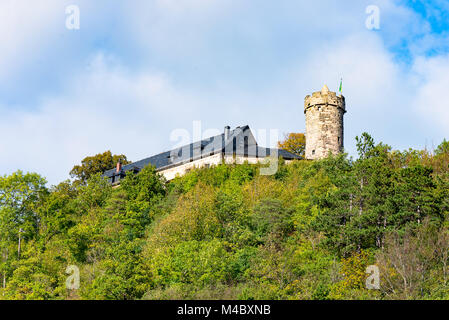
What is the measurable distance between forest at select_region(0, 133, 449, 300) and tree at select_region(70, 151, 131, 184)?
2645 cm

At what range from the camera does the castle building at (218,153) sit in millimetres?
58219

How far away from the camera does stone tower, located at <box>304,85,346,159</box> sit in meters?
52.7

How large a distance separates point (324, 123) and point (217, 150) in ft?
36.3

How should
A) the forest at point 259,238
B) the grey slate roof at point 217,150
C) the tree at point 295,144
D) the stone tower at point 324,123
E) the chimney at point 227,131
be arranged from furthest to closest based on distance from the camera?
the tree at point 295,144, the chimney at point 227,131, the grey slate roof at point 217,150, the stone tower at point 324,123, the forest at point 259,238

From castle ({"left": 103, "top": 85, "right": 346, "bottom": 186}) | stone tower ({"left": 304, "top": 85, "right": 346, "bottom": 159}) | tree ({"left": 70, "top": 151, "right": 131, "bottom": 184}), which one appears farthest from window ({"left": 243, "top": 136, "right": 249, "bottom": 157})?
tree ({"left": 70, "top": 151, "right": 131, "bottom": 184})

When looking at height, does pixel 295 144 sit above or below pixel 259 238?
above

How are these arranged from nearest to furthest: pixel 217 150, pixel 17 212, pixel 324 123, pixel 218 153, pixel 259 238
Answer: pixel 259 238
pixel 17 212
pixel 324 123
pixel 218 153
pixel 217 150

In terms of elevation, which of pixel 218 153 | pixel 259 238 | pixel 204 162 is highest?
pixel 218 153

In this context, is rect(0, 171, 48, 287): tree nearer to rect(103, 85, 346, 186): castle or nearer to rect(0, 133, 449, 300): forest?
rect(0, 133, 449, 300): forest

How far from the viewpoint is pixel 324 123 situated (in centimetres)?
5350

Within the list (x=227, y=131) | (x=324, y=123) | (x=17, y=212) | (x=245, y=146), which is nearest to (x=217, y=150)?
(x=245, y=146)

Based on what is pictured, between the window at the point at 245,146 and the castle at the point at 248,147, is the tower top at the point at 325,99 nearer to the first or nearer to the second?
the castle at the point at 248,147

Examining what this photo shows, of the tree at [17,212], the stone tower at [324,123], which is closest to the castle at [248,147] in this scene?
the stone tower at [324,123]

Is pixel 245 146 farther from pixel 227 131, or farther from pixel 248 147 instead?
pixel 227 131
